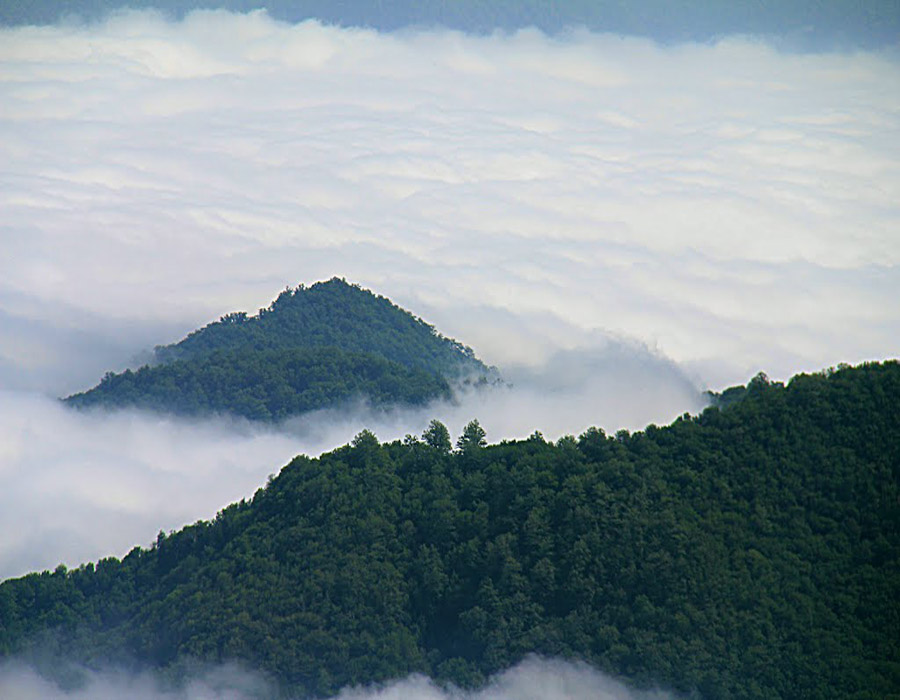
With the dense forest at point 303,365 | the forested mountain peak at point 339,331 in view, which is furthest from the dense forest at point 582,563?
the forested mountain peak at point 339,331

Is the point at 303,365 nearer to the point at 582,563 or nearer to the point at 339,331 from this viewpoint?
the point at 339,331

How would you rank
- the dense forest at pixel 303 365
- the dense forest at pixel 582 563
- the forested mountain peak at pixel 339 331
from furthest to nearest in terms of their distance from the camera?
1. the forested mountain peak at pixel 339 331
2. the dense forest at pixel 303 365
3. the dense forest at pixel 582 563

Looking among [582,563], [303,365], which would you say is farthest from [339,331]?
[582,563]

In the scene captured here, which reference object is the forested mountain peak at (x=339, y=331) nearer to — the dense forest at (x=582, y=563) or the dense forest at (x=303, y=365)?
the dense forest at (x=303, y=365)

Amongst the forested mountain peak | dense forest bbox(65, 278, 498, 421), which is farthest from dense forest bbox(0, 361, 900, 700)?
the forested mountain peak

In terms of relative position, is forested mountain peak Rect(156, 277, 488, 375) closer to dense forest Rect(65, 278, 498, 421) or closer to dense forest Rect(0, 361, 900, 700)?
dense forest Rect(65, 278, 498, 421)

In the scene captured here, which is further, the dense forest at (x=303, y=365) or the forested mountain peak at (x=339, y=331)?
the forested mountain peak at (x=339, y=331)
